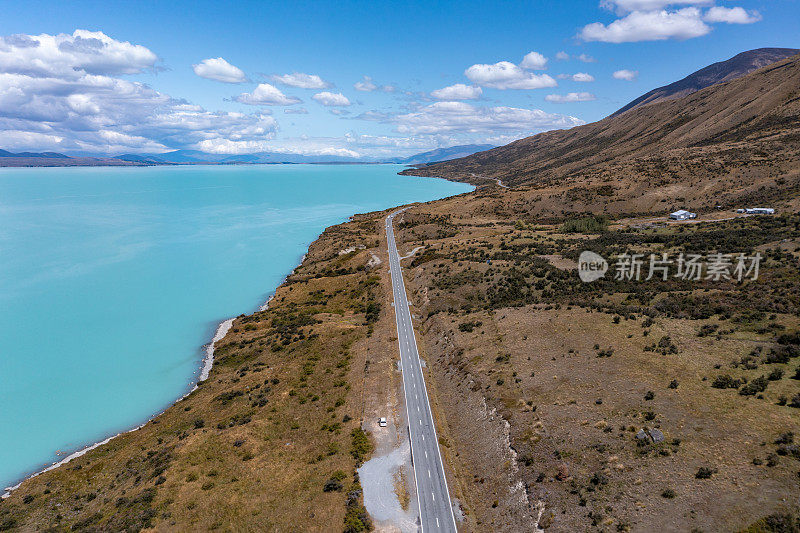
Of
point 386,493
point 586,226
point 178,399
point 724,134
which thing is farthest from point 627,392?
point 724,134

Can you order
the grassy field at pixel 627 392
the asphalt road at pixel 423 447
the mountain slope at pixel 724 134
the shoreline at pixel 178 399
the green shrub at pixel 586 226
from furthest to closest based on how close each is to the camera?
the mountain slope at pixel 724 134 < the green shrub at pixel 586 226 < the shoreline at pixel 178 399 < the asphalt road at pixel 423 447 < the grassy field at pixel 627 392

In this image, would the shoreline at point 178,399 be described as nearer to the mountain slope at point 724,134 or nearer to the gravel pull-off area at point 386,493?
the gravel pull-off area at point 386,493

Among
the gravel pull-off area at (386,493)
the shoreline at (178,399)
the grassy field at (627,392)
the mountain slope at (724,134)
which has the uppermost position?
the mountain slope at (724,134)

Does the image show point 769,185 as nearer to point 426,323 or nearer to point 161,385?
point 426,323

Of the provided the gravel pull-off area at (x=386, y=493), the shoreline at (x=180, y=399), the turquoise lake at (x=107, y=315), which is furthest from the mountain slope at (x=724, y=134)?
the turquoise lake at (x=107, y=315)

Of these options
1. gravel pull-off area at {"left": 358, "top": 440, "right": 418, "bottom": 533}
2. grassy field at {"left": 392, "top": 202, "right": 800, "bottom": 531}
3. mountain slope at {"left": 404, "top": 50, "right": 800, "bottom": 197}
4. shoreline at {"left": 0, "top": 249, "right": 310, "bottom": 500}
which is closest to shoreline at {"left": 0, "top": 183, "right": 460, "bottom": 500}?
shoreline at {"left": 0, "top": 249, "right": 310, "bottom": 500}

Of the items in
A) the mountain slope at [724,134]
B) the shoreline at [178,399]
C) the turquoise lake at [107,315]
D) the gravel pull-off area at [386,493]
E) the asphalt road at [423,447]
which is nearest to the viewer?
the gravel pull-off area at [386,493]

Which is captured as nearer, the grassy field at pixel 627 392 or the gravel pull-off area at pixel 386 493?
the grassy field at pixel 627 392
